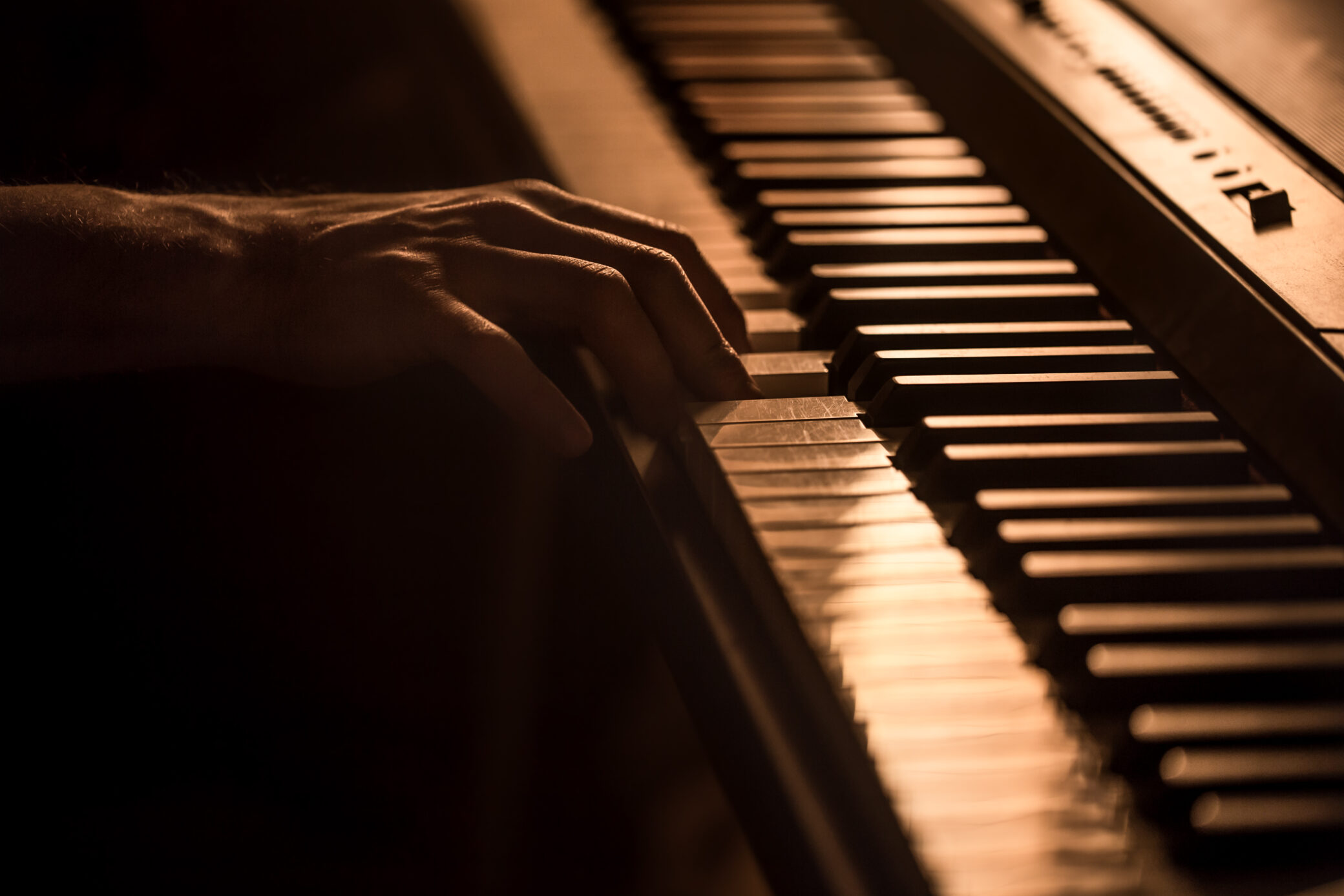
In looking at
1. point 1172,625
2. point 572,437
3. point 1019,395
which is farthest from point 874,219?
point 1172,625

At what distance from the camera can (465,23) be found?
4.29 feet

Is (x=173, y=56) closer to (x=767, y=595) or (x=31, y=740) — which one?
(x=31, y=740)

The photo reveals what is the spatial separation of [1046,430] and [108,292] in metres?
0.73

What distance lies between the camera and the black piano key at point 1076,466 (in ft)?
2.27

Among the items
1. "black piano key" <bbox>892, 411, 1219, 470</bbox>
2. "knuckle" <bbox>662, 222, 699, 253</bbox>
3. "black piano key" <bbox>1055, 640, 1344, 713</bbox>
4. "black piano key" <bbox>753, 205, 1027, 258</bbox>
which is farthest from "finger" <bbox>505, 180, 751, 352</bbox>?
"black piano key" <bbox>1055, 640, 1344, 713</bbox>

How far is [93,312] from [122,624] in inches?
25.1

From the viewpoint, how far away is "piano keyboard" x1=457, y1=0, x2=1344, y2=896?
0.51 metres

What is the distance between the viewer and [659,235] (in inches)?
36.2

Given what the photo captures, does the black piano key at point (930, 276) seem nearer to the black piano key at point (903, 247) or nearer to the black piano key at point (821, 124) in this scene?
the black piano key at point (903, 247)

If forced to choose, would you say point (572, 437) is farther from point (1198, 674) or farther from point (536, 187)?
point (1198, 674)

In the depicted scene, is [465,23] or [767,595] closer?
[767,595]

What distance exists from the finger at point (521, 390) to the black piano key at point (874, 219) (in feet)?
1.02

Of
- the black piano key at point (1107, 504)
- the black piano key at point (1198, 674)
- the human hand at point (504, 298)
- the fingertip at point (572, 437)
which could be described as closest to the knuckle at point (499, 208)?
the human hand at point (504, 298)

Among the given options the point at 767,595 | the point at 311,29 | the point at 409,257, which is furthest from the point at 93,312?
the point at 311,29
